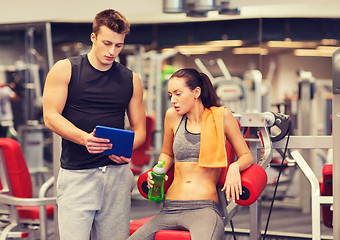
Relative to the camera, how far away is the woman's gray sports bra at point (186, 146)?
2.53 m

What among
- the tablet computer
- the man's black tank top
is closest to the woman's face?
the man's black tank top

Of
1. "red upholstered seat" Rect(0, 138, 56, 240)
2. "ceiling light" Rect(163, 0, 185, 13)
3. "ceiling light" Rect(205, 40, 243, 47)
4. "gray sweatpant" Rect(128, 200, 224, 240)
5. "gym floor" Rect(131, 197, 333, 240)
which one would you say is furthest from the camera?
"ceiling light" Rect(205, 40, 243, 47)

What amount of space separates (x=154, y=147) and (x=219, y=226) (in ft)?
14.3

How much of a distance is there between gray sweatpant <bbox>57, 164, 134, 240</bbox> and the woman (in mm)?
111

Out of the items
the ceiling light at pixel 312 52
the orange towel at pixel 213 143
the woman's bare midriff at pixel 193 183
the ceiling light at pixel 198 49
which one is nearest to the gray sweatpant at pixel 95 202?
the woman's bare midriff at pixel 193 183

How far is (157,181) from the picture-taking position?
2.47m

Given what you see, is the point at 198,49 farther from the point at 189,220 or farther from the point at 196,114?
the point at 189,220

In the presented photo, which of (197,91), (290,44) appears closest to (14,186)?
(197,91)

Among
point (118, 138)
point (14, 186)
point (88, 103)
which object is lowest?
Answer: point (14, 186)

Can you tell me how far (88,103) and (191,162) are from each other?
1.84 feet

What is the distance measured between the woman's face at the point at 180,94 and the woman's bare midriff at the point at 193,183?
264 millimetres

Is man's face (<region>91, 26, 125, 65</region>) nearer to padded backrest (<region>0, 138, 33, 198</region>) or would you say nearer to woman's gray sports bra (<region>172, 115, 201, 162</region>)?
woman's gray sports bra (<region>172, 115, 201, 162</region>)

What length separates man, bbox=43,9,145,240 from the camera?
2.28m

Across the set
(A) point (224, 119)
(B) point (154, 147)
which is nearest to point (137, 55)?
(B) point (154, 147)
